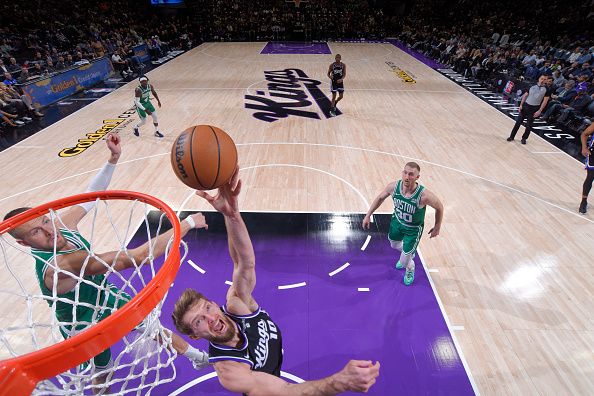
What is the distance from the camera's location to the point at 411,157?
27.0ft

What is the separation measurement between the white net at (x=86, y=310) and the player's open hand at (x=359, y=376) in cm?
110

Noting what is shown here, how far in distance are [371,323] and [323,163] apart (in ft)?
14.1

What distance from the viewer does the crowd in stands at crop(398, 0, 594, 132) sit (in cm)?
1055

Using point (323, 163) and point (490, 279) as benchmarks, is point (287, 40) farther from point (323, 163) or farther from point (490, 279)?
point (490, 279)

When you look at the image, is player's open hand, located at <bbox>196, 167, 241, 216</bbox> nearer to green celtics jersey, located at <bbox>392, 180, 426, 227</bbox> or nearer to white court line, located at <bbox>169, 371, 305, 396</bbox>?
white court line, located at <bbox>169, 371, 305, 396</bbox>

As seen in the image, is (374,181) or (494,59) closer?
(374,181)

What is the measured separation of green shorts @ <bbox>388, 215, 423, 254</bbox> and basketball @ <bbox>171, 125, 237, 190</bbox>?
8.32ft

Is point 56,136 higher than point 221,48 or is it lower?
higher

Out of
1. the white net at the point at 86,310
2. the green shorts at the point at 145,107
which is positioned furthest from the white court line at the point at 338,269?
the green shorts at the point at 145,107

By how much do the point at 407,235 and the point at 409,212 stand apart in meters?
0.34

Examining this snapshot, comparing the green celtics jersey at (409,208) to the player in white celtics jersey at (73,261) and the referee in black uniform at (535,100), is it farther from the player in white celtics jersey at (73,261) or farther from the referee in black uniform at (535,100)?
the referee in black uniform at (535,100)

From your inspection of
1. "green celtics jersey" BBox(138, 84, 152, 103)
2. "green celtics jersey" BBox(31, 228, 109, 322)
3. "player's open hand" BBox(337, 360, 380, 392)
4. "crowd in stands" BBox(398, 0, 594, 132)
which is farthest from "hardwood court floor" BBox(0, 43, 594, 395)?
"green celtics jersey" BBox(31, 228, 109, 322)

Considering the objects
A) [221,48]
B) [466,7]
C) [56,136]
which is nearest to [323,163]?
[56,136]

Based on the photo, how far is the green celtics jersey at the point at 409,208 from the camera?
4086mm
